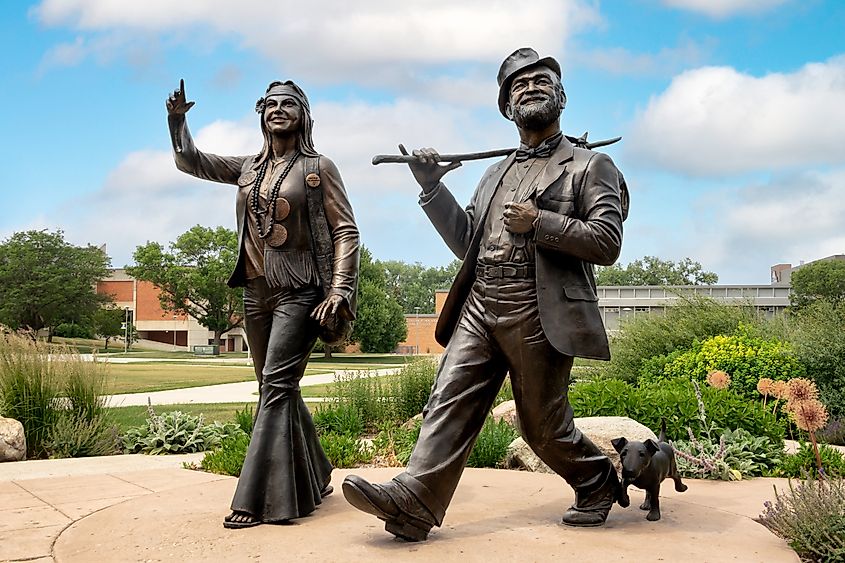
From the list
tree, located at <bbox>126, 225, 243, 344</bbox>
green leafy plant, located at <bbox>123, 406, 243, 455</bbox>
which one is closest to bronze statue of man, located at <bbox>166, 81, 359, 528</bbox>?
green leafy plant, located at <bbox>123, 406, 243, 455</bbox>

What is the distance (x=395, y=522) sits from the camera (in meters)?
4.22

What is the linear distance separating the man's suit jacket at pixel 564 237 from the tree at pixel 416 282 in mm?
82146

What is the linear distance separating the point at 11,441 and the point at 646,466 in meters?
6.64

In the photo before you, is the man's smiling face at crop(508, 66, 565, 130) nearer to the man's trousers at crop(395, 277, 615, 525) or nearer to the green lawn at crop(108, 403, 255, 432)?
the man's trousers at crop(395, 277, 615, 525)

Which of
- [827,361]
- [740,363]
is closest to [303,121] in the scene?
[740,363]

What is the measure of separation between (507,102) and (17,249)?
54195mm

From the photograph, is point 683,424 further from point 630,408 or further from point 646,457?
point 646,457

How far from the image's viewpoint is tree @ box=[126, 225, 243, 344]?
5212 cm

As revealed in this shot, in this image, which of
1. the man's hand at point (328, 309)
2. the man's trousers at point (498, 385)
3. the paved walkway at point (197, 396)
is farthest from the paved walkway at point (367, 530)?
the paved walkway at point (197, 396)

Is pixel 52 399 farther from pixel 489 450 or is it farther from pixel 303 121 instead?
pixel 303 121

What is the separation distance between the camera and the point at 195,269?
2080 inches

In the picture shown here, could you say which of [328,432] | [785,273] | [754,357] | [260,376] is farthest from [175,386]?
[785,273]

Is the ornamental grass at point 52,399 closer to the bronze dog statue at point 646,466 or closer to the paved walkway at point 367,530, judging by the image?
the paved walkway at point 367,530

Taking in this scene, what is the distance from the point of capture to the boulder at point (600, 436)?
7.20 meters
